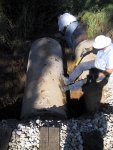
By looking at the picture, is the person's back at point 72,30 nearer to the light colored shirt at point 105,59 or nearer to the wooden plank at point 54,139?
the light colored shirt at point 105,59

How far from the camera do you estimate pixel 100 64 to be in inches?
246

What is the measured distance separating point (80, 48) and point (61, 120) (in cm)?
263

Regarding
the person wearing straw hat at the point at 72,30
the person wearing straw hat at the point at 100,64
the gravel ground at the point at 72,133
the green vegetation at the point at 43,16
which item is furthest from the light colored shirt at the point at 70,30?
the gravel ground at the point at 72,133

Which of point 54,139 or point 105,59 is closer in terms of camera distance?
point 54,139

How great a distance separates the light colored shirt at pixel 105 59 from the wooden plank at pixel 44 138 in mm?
1667

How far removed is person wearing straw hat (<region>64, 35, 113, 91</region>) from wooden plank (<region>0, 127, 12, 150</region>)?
5.29 ft

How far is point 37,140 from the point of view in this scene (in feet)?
16.7

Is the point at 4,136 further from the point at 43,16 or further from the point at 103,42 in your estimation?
the point at 43,16

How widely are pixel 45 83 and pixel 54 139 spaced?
138 cm

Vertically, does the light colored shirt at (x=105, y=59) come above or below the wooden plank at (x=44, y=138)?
above

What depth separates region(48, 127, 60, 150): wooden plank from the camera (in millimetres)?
4973

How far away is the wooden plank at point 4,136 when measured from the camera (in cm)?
498

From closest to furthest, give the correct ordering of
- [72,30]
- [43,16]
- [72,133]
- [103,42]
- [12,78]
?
[72,133]
[103,42]
[12,78]
[72,30]
[43,16]

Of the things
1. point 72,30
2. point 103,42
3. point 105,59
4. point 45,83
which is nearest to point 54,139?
point 45,83
